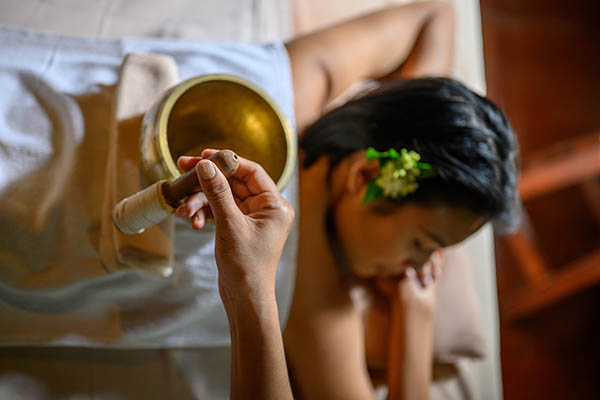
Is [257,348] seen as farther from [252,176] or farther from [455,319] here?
[455,319]

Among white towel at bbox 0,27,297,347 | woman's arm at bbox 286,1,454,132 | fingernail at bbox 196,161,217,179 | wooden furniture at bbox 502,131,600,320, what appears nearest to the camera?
fingernail at bbox 196,161,217,179

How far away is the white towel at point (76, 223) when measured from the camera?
68cm

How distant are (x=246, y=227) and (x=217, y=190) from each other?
66 mm

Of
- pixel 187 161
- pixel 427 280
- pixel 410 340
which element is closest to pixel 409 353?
pixel 410 340

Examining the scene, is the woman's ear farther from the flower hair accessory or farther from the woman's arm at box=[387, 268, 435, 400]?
the woman's arm at box=[387, 268, 435, 400]

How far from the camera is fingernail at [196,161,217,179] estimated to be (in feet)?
1.47

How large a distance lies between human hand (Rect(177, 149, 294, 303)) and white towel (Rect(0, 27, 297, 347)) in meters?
0.20

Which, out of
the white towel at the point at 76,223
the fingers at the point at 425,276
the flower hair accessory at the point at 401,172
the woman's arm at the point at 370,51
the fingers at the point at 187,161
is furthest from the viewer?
the fingers at the point at 425,276

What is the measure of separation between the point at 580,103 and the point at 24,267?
2.13 m

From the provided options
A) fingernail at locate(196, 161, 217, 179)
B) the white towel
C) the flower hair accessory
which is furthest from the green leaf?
fingernail at locate(196, 161, 217, 179)

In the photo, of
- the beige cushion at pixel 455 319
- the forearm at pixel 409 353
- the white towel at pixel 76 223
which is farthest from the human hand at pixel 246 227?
the beige cushion at pixel 455 319

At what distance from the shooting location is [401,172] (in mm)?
797

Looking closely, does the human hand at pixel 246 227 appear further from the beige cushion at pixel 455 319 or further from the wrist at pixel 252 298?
the beige cushion at pixel 455 319

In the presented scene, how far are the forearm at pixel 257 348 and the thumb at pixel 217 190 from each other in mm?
104
